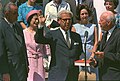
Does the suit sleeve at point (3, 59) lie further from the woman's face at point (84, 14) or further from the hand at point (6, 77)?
the woman's face at point (84, 14)

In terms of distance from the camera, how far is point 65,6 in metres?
9.08

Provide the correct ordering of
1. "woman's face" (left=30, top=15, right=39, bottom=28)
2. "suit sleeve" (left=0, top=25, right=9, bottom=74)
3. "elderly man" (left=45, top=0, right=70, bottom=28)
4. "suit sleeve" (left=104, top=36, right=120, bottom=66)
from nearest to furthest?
"suit sleeve" (left=104, top=36, right=120, bottom=66)
"suit sleeve" (left=0, top=25, right=9, bottom=74)
"woman's face" (left=30, top=15, right=39, bottom=28)
"elderly man" (left=45, top=0, right=70, bottom=28)

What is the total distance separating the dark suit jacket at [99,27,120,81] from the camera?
598 cm

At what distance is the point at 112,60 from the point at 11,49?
1491 millimetres

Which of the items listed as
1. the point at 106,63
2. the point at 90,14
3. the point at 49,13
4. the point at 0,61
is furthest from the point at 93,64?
the point at 49,13

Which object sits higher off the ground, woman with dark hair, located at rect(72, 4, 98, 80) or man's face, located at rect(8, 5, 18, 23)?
man's face, located at rect(8, 5, 18, 23)

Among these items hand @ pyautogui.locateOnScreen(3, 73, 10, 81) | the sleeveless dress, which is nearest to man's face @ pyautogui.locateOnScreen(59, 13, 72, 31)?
the sleeveless dress

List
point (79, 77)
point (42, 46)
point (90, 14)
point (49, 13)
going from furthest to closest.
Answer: point (49, 13) < point (90, 14) < point (42, 46) < point (79, 77)

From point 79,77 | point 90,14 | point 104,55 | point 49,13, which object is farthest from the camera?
point 49,13

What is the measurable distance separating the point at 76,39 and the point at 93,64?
1.79ft

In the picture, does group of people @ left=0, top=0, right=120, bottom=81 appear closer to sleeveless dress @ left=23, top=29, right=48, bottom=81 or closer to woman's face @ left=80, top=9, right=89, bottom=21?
sleeveless dress @ left=23, top=29, right=48, bottom=81

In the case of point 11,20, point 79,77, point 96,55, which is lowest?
point 79,77

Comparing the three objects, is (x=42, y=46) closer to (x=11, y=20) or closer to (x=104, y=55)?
(x=11, y=20)

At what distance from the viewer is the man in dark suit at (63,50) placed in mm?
6387
